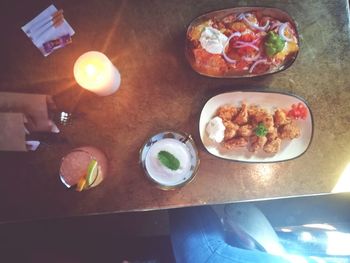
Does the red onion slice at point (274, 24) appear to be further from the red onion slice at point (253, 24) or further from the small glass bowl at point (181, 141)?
the small glass bowl at point (181, 141)

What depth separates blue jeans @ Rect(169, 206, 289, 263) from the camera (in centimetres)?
201

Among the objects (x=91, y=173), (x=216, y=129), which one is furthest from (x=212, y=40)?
(x=91, y=173)

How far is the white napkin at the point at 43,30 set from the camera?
204 cm

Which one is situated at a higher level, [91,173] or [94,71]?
[94,71]

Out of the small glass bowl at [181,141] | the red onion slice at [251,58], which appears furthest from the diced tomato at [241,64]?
the small glass bowl at [181,141]

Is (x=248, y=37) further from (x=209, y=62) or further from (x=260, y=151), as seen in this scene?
(x=260, y=151)

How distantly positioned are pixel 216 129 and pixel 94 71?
28.9 inches

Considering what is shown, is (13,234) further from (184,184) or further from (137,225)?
(184,184)

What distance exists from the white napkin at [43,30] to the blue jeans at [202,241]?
1.35 m

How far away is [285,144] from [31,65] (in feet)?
5.10

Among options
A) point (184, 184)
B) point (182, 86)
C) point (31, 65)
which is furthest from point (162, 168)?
point (31, 65)

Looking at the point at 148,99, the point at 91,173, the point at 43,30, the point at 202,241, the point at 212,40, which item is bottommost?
the point at 202,241

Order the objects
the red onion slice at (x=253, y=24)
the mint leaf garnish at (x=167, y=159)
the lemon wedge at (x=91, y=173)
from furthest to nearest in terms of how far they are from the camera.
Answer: the red onion slice at (x=253, y=24) < the mint leaf garnish at (x=167, y=159) < the lemon wedge at (x=91, y=173)

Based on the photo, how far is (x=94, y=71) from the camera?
1836 millimetres
